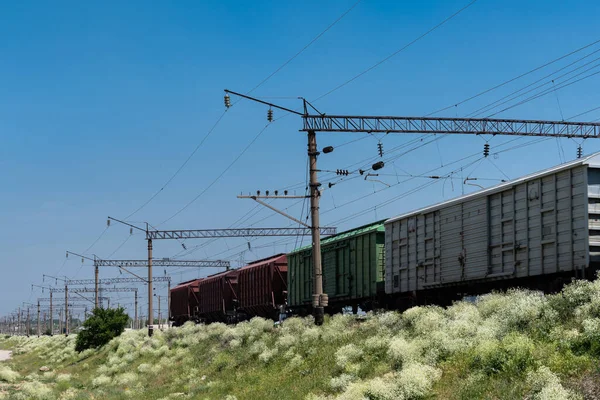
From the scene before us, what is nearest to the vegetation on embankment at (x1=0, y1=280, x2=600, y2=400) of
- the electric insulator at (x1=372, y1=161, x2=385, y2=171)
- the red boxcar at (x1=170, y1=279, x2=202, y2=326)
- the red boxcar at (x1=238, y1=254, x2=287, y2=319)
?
the electric insulator at (x1=372, y1=161, x2=385, y2=171)

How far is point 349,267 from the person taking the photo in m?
35.8

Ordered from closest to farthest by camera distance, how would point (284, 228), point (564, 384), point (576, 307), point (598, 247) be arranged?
point (564, 384) → point (576, 307) → point (598, 247) → point (284, 228)

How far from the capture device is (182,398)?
79.1 feet

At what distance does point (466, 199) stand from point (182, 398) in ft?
39.8

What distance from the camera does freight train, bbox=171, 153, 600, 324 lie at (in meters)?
20.4

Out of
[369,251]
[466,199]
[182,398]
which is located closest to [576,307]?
[466,199]

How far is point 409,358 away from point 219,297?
40.9 metres

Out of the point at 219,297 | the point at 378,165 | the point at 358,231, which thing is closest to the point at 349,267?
the point at 358,231

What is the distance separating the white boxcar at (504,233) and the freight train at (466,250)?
3cm

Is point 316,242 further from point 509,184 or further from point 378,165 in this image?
point 509,184

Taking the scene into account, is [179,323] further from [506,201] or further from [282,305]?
[506,201]

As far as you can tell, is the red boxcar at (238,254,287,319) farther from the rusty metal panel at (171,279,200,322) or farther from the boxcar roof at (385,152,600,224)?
the rusty metal panel at (171,279,200,322)

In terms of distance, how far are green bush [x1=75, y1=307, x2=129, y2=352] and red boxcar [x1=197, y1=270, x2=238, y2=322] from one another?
6.99 metres

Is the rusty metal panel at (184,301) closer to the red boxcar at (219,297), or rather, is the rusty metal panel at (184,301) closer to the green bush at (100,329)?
the red boxcar at (219,297)
